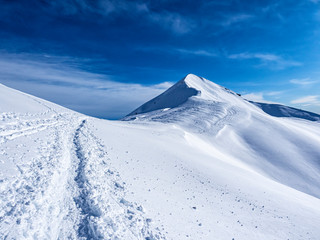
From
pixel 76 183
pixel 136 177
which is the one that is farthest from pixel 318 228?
pixel 76 183

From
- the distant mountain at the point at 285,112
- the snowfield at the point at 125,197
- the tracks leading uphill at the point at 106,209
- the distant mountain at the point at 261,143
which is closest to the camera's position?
the tracks leading uphill at the point at 106,209

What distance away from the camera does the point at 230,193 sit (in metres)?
7.17

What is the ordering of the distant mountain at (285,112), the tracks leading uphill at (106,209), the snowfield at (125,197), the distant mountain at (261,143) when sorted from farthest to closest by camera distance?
the distant mountain at (285,112) < the distant mountain at (261,143) < the snowfield at (125,197) < the tracks leading uphill at (106,209)

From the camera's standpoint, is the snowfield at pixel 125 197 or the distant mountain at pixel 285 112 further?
the distant mountain at pixel 285 112

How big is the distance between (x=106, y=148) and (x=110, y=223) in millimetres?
6359

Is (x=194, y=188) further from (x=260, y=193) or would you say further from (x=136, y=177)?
(x=260, y=193)

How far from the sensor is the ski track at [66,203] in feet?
12.3

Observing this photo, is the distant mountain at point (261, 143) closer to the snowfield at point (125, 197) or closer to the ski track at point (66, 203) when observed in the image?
the snowfield at point (125, 197)

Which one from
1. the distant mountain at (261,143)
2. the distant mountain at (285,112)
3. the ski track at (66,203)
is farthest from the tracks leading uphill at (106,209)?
the distant mountain at (285,112)

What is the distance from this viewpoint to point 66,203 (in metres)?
4.58

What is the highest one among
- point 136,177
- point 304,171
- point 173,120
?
point 173,120

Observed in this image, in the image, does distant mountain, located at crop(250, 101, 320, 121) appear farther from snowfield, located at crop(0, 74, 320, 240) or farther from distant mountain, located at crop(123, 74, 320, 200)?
snowfield, located at crop(0, 74, 320, 240)

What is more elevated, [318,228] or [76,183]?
[76,183]

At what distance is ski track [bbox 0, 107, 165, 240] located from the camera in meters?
3.75
